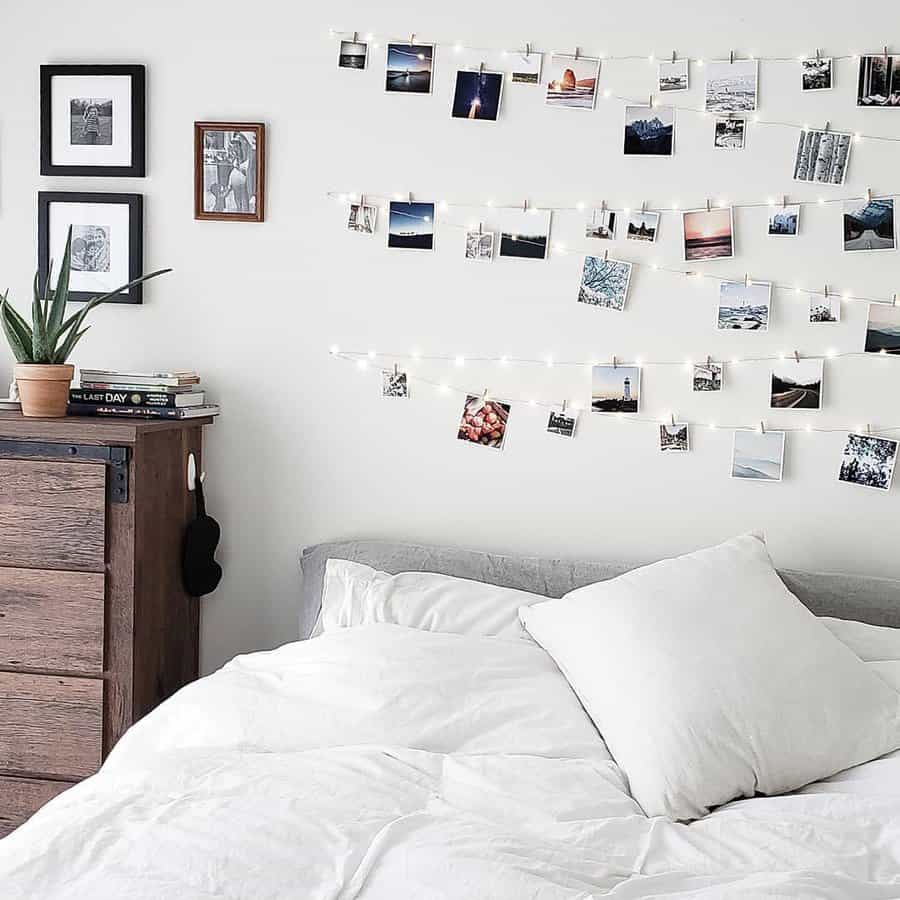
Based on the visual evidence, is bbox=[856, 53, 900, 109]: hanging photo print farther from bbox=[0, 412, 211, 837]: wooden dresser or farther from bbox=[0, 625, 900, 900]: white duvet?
bbox=[0, 412, 211, 837]: wooden dresser

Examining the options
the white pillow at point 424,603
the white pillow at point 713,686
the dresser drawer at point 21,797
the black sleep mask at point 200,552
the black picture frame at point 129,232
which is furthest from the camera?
the black picture frame at point 129,232

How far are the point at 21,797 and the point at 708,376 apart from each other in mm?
1831

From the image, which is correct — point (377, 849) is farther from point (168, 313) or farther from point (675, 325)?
point (168, 313)

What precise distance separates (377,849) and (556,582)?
3.91ft

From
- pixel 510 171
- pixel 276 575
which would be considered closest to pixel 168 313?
pixel 276 575

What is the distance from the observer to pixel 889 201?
2729 mm

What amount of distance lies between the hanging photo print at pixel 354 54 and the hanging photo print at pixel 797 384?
122cm

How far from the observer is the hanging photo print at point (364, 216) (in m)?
2.95

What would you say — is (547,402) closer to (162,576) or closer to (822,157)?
(822,157)

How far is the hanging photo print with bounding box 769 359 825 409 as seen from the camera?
2.78 m

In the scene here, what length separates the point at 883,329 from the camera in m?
2.74

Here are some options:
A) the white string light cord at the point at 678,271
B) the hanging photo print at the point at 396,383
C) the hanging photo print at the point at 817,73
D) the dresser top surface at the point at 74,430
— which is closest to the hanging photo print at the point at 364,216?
the white string light cord at the point at 678,271

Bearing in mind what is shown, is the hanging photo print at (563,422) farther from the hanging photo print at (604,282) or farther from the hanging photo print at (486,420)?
the hanging photo print at (604,282)

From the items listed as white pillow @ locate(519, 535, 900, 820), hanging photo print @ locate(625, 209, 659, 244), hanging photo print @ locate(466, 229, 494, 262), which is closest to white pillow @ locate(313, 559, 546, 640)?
white pillow @ locate(519, 535, 900, 820)
